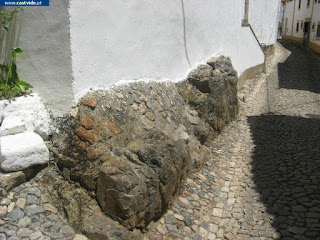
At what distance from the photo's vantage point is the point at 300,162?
5.22 m

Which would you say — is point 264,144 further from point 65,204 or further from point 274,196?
point 65,204

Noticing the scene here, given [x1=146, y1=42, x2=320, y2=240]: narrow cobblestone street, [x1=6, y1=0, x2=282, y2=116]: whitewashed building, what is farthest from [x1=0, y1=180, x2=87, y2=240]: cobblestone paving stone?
[x1=146, y1=42, x2=320, y2=240]: narrow cobblestone street

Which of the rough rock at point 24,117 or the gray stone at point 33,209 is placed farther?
the rough rock at point 24,117

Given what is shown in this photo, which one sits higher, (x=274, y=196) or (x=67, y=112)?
(x=67, y=112)

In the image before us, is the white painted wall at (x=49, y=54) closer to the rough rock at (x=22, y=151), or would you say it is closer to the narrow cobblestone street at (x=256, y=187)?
the rough rock at (x=22, y=151)

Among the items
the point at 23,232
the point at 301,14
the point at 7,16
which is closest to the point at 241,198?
the point at 23,232

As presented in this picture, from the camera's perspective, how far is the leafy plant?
3363 millimetres

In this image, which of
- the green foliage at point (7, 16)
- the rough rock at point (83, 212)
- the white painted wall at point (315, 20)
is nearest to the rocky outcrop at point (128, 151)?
the rough rock at point (83, 212)

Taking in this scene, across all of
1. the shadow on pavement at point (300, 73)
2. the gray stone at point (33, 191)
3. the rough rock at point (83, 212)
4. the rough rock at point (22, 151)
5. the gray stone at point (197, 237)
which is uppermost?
the rough rock at point (22, 151)

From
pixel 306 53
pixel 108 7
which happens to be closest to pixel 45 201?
pixel 108 7

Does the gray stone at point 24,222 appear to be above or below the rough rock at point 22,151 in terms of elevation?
below

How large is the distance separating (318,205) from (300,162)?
4.20 ft

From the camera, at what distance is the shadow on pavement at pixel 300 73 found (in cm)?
1109

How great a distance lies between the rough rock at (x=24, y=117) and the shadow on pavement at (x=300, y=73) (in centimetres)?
953
